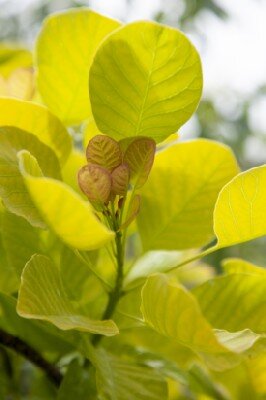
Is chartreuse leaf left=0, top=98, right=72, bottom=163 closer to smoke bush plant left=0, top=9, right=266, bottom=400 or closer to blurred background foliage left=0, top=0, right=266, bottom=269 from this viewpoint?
smoke bush plant left=0, top=9, right=266, bottom=400

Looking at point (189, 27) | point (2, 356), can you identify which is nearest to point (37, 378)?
point (2, 356)

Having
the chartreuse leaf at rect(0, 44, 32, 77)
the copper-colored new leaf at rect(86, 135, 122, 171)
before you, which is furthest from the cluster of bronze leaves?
the chartreuse leaf at rect(0, 44, 32, 77)

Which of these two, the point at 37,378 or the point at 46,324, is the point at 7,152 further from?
the point at 37,378

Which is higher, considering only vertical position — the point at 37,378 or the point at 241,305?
the point at 241,305

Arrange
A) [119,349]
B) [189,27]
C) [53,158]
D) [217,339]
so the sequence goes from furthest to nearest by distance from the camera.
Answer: [189,27] < [119,349] < [53,158] < [217,339]

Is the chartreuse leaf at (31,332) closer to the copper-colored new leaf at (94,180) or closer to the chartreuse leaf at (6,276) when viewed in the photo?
the chartreuse leaf at (6,276)

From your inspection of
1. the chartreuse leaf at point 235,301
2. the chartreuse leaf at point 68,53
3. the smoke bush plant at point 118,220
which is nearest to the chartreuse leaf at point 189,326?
the smoke bush plant at point 118,220
